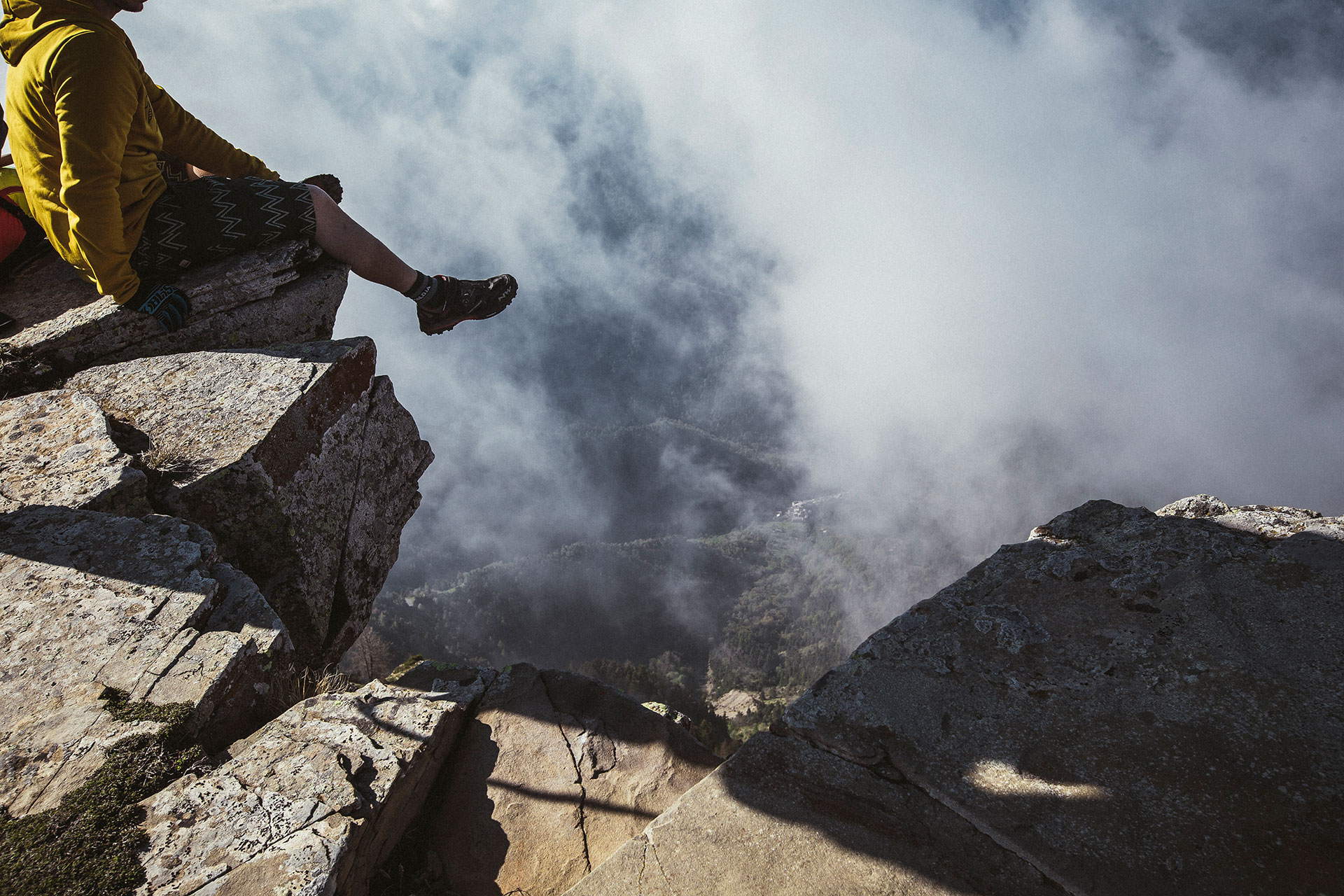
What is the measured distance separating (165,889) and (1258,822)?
337 cm

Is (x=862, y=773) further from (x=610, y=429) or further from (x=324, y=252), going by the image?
(x=610, y=429)

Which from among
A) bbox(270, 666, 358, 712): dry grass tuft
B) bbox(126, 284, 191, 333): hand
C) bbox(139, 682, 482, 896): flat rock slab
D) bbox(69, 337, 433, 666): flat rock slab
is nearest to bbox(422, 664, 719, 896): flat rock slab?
bbox(139, 682, 482, 896): flat rock slab

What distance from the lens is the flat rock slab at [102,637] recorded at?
7.32 ft

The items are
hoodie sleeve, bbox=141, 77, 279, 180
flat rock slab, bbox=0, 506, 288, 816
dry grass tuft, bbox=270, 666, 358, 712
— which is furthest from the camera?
hoodie sleeve, bbox=141, 77, 279, 180

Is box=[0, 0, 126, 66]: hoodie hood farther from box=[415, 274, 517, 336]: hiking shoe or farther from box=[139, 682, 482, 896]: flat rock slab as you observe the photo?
box=[139, 682, 482, 896]: flat rock slab

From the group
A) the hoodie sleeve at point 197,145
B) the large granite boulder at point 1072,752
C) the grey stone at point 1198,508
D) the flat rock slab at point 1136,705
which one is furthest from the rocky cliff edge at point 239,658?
the grey stone at point 1198,508

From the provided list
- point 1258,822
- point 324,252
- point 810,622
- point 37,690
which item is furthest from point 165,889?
point 810,622

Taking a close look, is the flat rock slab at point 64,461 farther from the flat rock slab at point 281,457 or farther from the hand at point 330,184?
the hand at point 330,184

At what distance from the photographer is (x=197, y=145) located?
4512 millimetres

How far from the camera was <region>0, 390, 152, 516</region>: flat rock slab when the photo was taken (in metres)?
3.16

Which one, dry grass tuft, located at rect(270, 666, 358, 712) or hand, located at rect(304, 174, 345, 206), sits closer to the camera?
dry grass tuft, located at rect(270, 666, 358, 712)

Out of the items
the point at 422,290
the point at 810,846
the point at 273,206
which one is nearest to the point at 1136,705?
the point at 810,846

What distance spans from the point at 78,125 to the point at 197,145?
141 centimetres

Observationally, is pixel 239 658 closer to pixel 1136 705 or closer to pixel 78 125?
pixel 78 125
